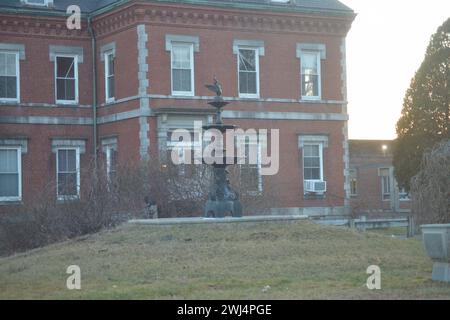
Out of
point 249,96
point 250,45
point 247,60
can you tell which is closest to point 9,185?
point 249,96

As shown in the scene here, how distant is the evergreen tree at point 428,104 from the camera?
44.9m

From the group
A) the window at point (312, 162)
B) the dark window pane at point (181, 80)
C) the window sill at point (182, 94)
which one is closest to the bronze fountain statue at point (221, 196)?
the window sill at point (182, 94)

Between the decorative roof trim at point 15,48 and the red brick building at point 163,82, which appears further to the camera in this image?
the decorative roof trim at point 15,48

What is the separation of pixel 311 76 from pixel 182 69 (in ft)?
19.4

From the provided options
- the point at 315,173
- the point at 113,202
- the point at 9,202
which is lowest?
the point at 9,202

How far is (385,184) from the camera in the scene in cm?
6100

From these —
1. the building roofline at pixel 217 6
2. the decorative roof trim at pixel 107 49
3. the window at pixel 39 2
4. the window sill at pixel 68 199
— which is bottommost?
the window sill at pixel 68 199

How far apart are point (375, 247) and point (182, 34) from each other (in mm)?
17713

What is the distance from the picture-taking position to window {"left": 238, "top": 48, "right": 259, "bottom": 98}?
37.6 m

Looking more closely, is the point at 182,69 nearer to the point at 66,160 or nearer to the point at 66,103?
the point at 66,103

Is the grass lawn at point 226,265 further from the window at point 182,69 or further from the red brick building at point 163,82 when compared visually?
the window at point 182,69

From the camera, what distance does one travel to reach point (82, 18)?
38.2m

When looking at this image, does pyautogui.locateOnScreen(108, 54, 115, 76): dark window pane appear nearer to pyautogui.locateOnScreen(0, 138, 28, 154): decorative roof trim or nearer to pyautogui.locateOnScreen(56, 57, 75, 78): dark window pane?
pyautogui.locateOnScreen(56, 57, 75, 78): dark window pane

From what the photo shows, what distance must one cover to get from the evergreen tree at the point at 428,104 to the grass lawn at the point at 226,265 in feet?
75.4
